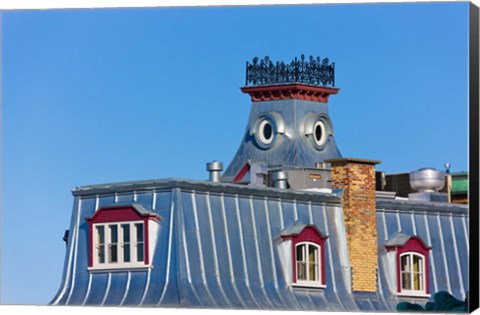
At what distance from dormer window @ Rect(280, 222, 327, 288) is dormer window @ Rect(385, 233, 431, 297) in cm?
269

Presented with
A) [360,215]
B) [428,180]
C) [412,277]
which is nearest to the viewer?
[360,215]

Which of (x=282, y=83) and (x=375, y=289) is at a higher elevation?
(x=282, y=83)

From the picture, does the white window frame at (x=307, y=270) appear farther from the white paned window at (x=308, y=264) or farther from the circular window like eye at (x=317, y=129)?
the circular window like eye at (x=317, y=129)

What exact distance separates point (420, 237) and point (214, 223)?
7645mm

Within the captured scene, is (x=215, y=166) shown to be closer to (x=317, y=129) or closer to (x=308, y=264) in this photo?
(x=308, y=264)

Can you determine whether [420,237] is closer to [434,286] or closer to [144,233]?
[434,286]

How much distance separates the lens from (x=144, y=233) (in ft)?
194

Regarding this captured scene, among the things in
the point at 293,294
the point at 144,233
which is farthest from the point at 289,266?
the point at 144,233

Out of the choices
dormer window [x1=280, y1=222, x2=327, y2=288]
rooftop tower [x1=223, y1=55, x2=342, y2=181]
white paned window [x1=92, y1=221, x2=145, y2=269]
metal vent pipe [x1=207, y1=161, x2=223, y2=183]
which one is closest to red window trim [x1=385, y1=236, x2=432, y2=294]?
dormer window [x1=280, y1=222, x2=327, y2=288]

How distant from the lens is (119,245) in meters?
59.8

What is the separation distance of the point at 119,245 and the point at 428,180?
14326mm

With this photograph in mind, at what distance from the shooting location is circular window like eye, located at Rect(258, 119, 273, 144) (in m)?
94.5

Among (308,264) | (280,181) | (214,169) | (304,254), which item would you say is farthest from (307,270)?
(280,181)

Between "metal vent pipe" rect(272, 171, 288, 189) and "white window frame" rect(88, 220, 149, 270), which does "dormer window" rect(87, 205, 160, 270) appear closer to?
"white window frame" rect(88, 220, 149, 270)
